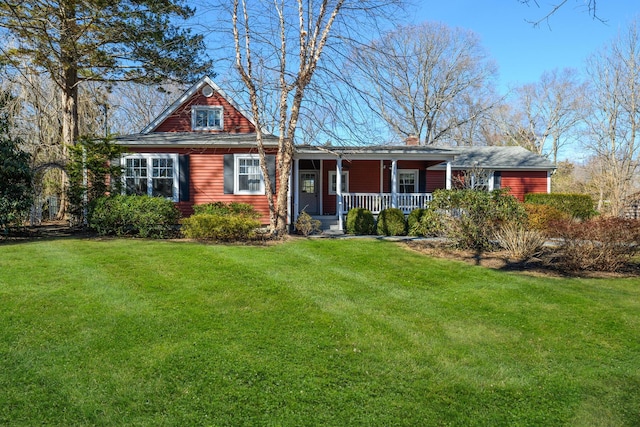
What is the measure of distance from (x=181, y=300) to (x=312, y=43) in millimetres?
8013

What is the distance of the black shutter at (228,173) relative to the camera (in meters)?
13.8

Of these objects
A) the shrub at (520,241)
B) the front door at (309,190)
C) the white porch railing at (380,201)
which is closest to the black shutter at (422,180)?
the white porch railing at (380,201)

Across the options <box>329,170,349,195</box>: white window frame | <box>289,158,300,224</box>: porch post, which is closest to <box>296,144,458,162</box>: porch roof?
<box>289,158,300,224</box>: porch post

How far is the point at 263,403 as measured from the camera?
3.27m

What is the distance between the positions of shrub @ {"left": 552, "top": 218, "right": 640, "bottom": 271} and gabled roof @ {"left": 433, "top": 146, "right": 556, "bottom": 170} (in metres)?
10.9

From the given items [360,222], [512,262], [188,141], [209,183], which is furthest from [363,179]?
[512,262]

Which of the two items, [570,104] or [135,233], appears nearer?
[135,233]

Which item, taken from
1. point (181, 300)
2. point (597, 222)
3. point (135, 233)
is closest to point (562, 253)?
point (597, 222)

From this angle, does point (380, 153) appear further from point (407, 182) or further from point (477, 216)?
point (477, 216)

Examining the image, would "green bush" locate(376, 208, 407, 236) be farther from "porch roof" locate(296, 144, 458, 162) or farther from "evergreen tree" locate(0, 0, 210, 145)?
"evergreen tree" locate(0, 0, 210, 145)

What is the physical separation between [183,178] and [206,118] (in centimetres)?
318

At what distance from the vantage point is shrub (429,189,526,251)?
9508 millimetres

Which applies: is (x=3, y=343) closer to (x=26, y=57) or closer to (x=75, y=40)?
(x=75, y=40)

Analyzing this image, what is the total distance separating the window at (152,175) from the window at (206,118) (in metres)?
2.33
